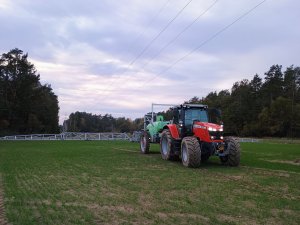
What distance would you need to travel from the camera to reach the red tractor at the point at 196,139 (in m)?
15.6

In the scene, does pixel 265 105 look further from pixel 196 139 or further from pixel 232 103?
pixel 196 139

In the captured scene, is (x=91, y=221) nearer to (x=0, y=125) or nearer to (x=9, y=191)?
(x=9, y=191)

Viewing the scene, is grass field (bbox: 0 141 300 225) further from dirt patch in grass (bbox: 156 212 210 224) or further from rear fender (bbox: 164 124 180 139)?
rear fender (bbox: 164 124 180 139)

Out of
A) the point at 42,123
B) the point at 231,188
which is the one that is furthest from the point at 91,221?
the point at 42,123

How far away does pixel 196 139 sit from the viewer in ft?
51.9

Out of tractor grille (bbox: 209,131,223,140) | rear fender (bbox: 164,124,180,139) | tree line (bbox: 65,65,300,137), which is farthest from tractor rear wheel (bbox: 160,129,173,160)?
tree line (bbox: 65,65,300,137)

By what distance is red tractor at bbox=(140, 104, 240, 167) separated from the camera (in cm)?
1562

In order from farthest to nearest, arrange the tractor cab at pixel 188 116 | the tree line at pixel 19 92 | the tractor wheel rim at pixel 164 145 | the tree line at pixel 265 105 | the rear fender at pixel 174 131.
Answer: the tree line at pixel 265 105 < the tree line at pixel 19 92 < the tractor wheel rim at pixel 164 145 < the rear fender at pixel 174 131 < the tractor cab at pixel 188 116

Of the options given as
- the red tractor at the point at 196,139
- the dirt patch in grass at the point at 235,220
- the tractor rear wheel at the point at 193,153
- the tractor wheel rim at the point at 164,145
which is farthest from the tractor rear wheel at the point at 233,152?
the dirt patch in grass at the point at 235,220

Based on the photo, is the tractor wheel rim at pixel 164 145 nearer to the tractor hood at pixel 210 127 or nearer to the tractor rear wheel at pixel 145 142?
the tractor hood at pixel 210 127

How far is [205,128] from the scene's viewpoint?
632 inches

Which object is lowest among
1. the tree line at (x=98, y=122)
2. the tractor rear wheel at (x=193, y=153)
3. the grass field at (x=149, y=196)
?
the grass field at (x=149, y=196)

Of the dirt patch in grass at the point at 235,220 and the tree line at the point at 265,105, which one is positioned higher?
the tree line at the point at 265,105

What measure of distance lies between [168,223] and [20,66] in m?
81.3
